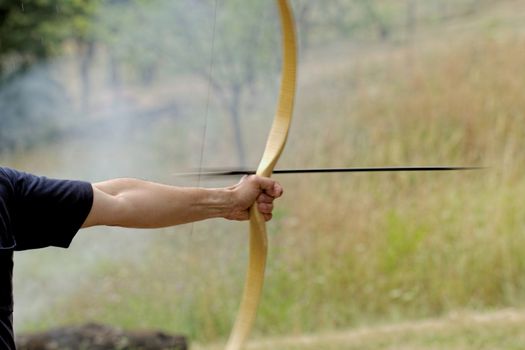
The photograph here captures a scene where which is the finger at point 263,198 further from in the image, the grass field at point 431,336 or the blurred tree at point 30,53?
the blurred tree at point 30,53

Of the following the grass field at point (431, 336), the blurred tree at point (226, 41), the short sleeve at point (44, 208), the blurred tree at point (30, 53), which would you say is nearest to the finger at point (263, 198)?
the short sleeve at point (44, 208)

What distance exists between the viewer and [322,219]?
730 cm

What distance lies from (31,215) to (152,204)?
0.30 meters

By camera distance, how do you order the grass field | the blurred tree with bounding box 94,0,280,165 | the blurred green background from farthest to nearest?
the blurred tree with bounding box 94,0,280,165
the blurred green background
the grass field

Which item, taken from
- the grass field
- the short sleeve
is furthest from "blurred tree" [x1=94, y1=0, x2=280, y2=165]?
the short sleeve

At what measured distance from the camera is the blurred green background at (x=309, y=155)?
6695 millimetres

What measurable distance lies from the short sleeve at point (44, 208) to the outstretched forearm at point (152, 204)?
0.15 feet

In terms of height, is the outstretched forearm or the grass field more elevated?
the outstretched forearm

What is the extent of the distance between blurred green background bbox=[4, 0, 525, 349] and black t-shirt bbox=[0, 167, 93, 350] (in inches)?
133

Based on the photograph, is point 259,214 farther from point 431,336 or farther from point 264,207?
point 431,336

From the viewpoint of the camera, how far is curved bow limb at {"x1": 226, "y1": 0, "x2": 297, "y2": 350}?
270 cm

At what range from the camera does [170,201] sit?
8.52 ft

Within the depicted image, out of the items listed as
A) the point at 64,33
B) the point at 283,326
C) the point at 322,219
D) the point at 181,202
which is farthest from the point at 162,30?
the point at 181,202

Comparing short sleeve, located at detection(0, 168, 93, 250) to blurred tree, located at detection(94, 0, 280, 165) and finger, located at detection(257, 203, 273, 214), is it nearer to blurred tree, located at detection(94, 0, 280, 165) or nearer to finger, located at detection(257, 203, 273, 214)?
finger, located at detection(257, 203, 273, 214)
